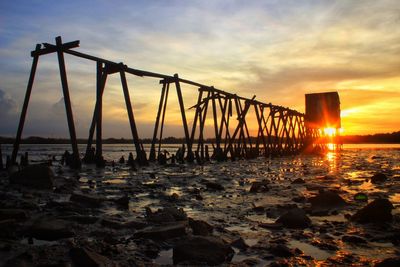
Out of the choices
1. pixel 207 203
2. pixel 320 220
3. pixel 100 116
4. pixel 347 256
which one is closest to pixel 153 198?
pixel 207 203

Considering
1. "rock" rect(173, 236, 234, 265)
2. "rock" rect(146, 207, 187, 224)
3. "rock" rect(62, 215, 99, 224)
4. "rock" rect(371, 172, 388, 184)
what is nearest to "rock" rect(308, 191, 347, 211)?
"rock" rect(146, 207, 187, 224)

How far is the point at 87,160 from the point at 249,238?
12.9m

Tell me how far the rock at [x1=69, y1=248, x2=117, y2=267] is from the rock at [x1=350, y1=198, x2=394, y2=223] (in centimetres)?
327

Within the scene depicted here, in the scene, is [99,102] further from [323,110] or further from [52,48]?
[323,110]

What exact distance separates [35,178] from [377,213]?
6.36m

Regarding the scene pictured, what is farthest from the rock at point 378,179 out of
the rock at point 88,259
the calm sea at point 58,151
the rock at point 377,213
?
the calm sea at point 58,151

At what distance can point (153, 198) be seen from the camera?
645 centimetres

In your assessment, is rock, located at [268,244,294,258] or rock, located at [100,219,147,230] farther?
rock, located at [100,219,147,230]

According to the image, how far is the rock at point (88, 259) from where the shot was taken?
8.64ft

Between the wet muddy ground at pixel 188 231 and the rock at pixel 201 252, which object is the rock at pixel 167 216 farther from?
the rock at pixel 201 252

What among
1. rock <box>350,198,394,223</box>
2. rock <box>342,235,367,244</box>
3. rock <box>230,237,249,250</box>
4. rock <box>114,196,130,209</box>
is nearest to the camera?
rock <box>230,237,249,250</box>

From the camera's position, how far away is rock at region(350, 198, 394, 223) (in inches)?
172

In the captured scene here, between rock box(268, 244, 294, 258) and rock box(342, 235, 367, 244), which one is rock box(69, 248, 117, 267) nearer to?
rock box(268, 244, 294, 258)

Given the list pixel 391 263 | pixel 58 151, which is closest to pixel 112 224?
pixel 391 263
